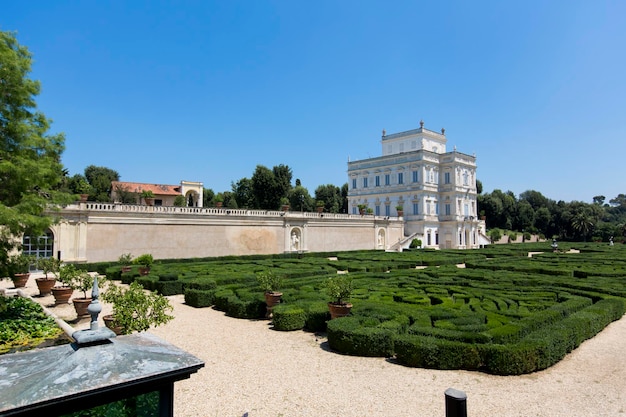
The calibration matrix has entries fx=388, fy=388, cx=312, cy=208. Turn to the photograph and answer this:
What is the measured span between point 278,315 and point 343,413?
16.8ft

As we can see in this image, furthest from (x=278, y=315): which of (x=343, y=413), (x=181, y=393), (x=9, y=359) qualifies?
(x=9, y=359)

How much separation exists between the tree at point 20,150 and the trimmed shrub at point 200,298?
5405 mm

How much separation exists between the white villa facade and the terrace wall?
41.6 ft

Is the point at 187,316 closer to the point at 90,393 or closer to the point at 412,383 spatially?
the point at 412,383

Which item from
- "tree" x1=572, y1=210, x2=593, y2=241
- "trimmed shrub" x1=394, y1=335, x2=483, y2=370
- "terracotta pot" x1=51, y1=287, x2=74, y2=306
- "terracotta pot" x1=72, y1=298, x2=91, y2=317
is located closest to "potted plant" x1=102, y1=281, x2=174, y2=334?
"trimmed shrub" x1=394, y1=335, x2=483, y2=370

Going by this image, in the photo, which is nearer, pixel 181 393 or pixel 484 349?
pixel 181 393

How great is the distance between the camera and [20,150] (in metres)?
10.2

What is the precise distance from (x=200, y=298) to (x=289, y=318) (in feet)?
15.6

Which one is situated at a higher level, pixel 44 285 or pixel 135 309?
pixel 135 309

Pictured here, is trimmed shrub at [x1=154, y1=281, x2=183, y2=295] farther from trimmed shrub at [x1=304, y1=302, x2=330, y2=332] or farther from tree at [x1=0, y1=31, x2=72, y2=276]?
trimmed shrub at [x1=304, y1=302, x2=330, y2=332]

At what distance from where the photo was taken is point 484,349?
7.49 m

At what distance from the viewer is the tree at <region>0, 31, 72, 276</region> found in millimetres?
9578

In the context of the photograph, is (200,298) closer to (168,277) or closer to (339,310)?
(168,277)

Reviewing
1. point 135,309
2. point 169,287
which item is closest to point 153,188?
point 169,287
